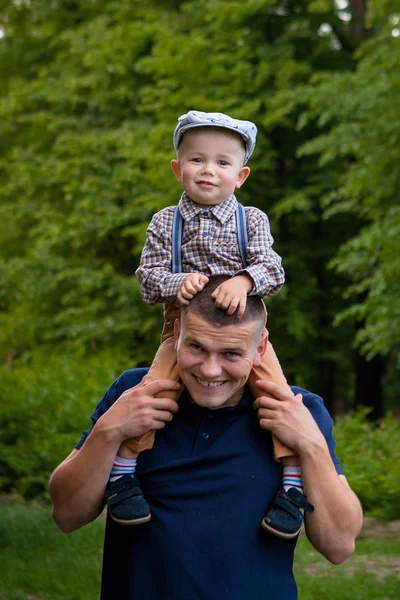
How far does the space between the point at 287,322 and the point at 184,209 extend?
11.3m

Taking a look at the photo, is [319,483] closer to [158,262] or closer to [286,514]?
[286,514]

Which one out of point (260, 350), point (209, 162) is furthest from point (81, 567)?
point (209, 162)

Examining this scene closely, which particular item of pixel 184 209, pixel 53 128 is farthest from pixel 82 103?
pixel 184 209

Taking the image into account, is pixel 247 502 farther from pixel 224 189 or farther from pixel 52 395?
pixel 52 395

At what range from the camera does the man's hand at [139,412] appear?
98.5 inches

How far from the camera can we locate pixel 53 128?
58.1 ft

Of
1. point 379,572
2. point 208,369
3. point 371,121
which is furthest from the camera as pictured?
point 371,121

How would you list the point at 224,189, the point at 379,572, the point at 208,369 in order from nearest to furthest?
the point at 208,369 → the point at 224,189 → the point at 379,572

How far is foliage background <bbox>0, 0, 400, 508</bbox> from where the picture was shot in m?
11.2

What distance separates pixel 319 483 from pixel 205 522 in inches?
13.1

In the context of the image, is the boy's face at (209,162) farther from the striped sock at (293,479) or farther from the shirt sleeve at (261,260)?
the striped sock at (293,479)

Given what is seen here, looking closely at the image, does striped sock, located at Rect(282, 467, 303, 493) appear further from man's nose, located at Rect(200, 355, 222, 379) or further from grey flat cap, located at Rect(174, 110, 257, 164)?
grey flat cap, located at Rect(174, 110, 257, 164)

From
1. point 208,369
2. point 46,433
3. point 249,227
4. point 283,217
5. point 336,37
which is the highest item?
point 336,37

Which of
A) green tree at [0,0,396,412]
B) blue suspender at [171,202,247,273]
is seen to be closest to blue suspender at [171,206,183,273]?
blue suspender at [171,202,247,273]
